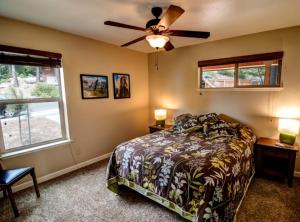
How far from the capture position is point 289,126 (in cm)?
254

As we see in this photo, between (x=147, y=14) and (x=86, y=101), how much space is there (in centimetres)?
188

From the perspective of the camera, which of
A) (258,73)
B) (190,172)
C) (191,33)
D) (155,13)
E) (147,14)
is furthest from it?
(258,73)

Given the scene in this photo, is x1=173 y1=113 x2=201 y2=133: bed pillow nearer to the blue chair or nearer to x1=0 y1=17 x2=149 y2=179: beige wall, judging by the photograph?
x1=0 y1=17 x2=149 y2=179: beige wall

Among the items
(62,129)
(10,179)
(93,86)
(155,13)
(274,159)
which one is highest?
(155,13)

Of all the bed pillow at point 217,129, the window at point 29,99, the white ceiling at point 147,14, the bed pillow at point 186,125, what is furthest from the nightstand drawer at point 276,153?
the window at point 29,99

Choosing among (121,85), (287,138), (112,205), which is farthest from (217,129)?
(121,85)

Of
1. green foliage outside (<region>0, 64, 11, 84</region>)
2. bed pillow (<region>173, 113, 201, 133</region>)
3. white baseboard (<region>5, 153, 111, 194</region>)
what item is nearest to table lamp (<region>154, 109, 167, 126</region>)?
bed pillow (<region>173, 113, 201, 133</region>)

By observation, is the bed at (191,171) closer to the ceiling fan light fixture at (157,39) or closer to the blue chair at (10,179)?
the blue chair at (10,179)

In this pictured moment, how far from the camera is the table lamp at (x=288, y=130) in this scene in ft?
8.23

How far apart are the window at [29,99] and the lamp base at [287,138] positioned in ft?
11.6

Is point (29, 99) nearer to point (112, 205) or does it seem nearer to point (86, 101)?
point (86, 101)

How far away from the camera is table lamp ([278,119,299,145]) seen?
2508 mm

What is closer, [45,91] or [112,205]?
[112,205]

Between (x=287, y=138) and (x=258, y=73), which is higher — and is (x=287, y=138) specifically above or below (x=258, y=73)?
below
